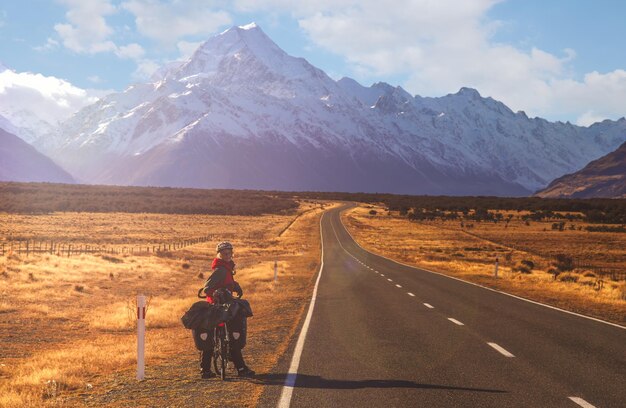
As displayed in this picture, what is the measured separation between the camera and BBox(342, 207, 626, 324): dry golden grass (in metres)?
23.3

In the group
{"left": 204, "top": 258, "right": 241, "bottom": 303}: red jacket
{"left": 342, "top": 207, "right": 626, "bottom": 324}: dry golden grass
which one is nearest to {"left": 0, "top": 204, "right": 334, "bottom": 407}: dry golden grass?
{"left": 204, "top": 258, "right": 241, "bottom": 303}: red jacket

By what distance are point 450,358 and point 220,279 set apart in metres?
4.11

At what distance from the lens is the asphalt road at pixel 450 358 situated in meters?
8.07

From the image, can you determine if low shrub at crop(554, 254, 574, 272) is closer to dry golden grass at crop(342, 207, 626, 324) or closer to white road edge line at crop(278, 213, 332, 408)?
dry golden grass at crop(342, 207, 626, 324)

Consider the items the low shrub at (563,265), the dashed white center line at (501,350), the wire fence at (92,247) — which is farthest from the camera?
the wire fence at (92,247)

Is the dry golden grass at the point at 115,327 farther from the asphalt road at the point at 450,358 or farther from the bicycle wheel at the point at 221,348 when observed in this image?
the asphalt road at the point at 450,358

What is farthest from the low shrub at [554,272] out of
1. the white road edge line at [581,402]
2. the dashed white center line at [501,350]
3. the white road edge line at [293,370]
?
the white road edge line at [581,402]

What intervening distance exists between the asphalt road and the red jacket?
1500 mm

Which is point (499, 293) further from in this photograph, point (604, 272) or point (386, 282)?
point (604, 272)

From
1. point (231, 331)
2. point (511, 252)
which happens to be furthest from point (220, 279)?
point (511, 252)

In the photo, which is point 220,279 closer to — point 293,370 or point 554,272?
point 293,370

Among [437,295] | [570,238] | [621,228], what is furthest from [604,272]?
[621,228]

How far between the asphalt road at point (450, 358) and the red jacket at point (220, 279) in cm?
150

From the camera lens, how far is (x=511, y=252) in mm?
53875
